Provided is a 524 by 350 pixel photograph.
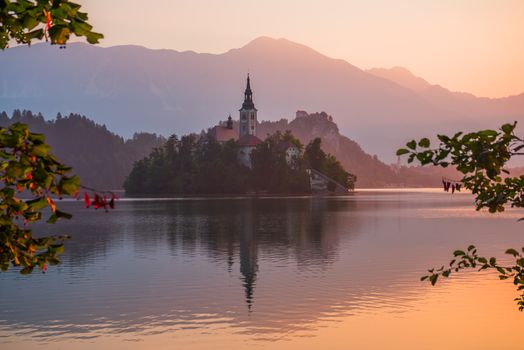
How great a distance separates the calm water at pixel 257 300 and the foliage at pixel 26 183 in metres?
23.9

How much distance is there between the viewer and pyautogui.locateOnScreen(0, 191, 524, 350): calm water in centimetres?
3331

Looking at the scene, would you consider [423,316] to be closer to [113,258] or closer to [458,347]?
[458,347]

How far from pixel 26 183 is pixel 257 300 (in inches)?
1411

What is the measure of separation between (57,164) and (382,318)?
32.1 meters

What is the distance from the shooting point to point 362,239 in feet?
286

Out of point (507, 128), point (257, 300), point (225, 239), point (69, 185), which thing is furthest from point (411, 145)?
point (225, 239)

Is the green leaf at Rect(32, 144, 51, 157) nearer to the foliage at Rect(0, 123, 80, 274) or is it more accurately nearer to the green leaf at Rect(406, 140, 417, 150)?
the foliage at Rect(0, 123, 80, 274)

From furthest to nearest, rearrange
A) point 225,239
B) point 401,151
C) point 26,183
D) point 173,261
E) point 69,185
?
point 225,239
point 173,261
point 401,151
point 26,183
point 69,185

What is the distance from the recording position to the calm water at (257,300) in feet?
109

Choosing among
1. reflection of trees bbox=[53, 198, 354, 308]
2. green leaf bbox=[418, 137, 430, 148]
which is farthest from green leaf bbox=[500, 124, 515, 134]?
reflection of trees bbox=[53, 198, 354, 308]

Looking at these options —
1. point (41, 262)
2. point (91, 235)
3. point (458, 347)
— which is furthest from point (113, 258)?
point (41, 262)

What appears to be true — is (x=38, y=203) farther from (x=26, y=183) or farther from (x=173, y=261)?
(x=173, y=261)

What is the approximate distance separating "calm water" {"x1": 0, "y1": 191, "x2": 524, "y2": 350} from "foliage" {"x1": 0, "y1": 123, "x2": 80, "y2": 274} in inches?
939

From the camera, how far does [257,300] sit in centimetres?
4300
